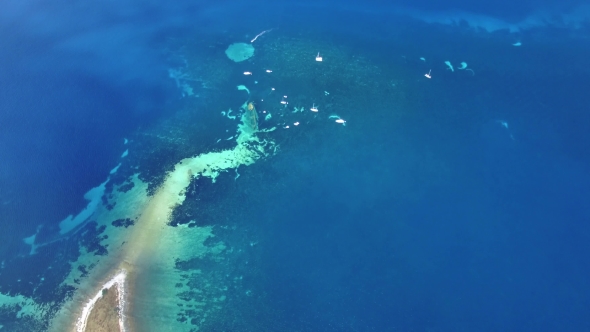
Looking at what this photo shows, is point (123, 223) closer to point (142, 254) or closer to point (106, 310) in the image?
point (142, 254)

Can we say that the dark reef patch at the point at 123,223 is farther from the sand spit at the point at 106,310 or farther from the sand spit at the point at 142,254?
the sand spit at the point at 106,310

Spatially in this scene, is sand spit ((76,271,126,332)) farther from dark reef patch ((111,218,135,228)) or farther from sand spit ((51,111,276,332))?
dark reef patch ((111,218,135,228))

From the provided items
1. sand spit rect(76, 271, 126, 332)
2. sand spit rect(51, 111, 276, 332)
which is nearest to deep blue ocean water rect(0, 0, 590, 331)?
sand spit rect(51, 111, 276, 332)

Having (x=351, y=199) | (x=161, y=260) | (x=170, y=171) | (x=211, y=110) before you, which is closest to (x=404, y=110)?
(x=351, y=199)

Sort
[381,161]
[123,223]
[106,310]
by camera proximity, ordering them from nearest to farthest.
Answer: [106,310]
[123,223]
[381,161]

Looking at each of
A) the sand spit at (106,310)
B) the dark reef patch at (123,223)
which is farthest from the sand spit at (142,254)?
the dark reef patch at (123,223)

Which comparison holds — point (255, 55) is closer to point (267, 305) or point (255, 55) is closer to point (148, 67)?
point (148, 67)

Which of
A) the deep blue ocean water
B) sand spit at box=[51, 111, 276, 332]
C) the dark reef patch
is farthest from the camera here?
the dark reef patch

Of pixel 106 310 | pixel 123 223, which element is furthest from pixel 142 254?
pixel 106 310
